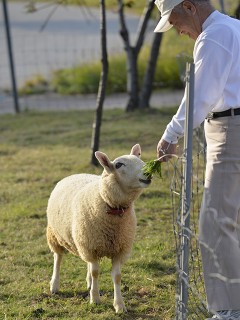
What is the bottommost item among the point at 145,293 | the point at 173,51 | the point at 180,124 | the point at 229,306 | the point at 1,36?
the point at 1,36

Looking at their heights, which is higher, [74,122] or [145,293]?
[145,293]

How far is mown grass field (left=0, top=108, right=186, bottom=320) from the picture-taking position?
5.23m

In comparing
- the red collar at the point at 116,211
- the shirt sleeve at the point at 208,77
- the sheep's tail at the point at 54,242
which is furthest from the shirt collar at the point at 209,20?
the sheep's tail at the point at 54,242

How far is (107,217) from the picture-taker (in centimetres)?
507

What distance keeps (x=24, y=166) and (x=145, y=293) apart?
14.2 feet

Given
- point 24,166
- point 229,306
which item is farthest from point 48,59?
point 229,306

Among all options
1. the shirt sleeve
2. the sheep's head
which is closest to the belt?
the shirt sleeve

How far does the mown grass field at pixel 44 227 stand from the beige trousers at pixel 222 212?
2.01 ft

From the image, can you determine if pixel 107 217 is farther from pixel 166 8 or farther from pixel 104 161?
pixel 166 8

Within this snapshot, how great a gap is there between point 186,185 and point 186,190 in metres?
0.03

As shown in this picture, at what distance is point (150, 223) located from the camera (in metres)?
7.04

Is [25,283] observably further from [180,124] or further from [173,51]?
[173,51]

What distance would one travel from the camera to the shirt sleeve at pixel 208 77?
13.3ft

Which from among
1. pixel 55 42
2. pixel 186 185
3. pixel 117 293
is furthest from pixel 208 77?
pixel 55 42
